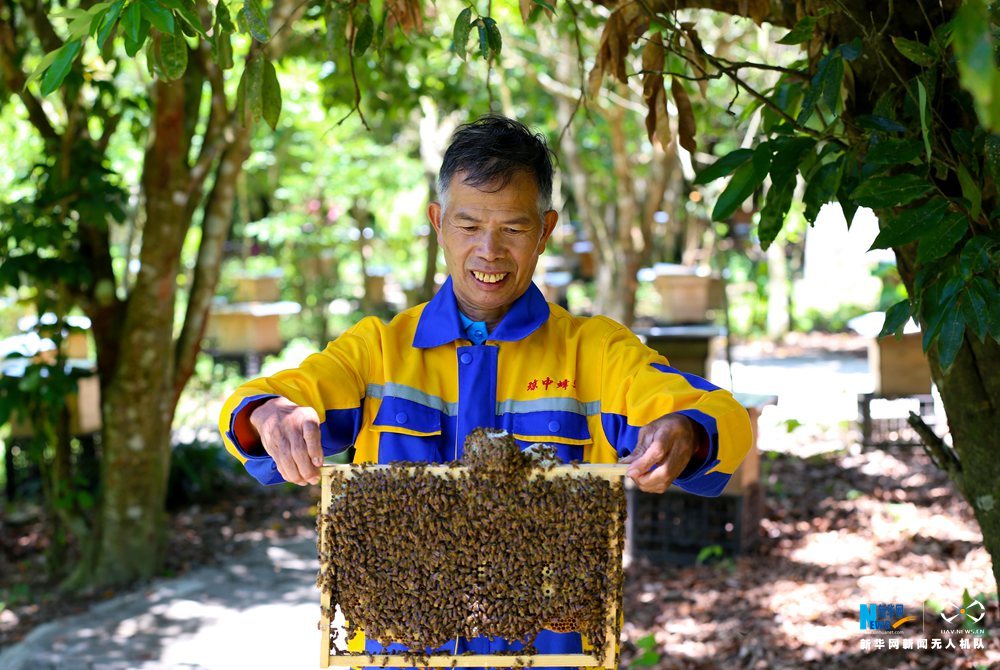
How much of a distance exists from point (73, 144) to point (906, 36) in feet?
14.8

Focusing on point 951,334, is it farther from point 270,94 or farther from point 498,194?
point 270,94

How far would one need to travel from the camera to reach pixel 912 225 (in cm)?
208

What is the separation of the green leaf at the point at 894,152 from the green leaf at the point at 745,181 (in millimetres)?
238

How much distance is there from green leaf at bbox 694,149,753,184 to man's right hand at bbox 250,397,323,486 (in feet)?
3.48

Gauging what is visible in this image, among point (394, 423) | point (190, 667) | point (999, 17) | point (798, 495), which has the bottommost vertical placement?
point (190, 667)

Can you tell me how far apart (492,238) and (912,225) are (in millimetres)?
881

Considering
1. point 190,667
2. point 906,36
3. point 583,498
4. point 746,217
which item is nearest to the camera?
point 583,498

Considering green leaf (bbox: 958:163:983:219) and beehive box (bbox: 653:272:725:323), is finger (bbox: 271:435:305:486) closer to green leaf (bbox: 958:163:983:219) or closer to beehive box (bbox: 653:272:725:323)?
green leaf (bbox: 958:163:983:219)

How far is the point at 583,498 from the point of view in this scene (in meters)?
1.93

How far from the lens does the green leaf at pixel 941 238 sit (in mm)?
2053

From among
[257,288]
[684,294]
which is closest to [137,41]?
[684,294]

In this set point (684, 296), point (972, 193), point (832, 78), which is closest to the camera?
point (972, 193)

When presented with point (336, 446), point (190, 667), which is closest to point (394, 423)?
point (336, 446)

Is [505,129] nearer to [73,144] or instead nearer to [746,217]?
[73,144]
